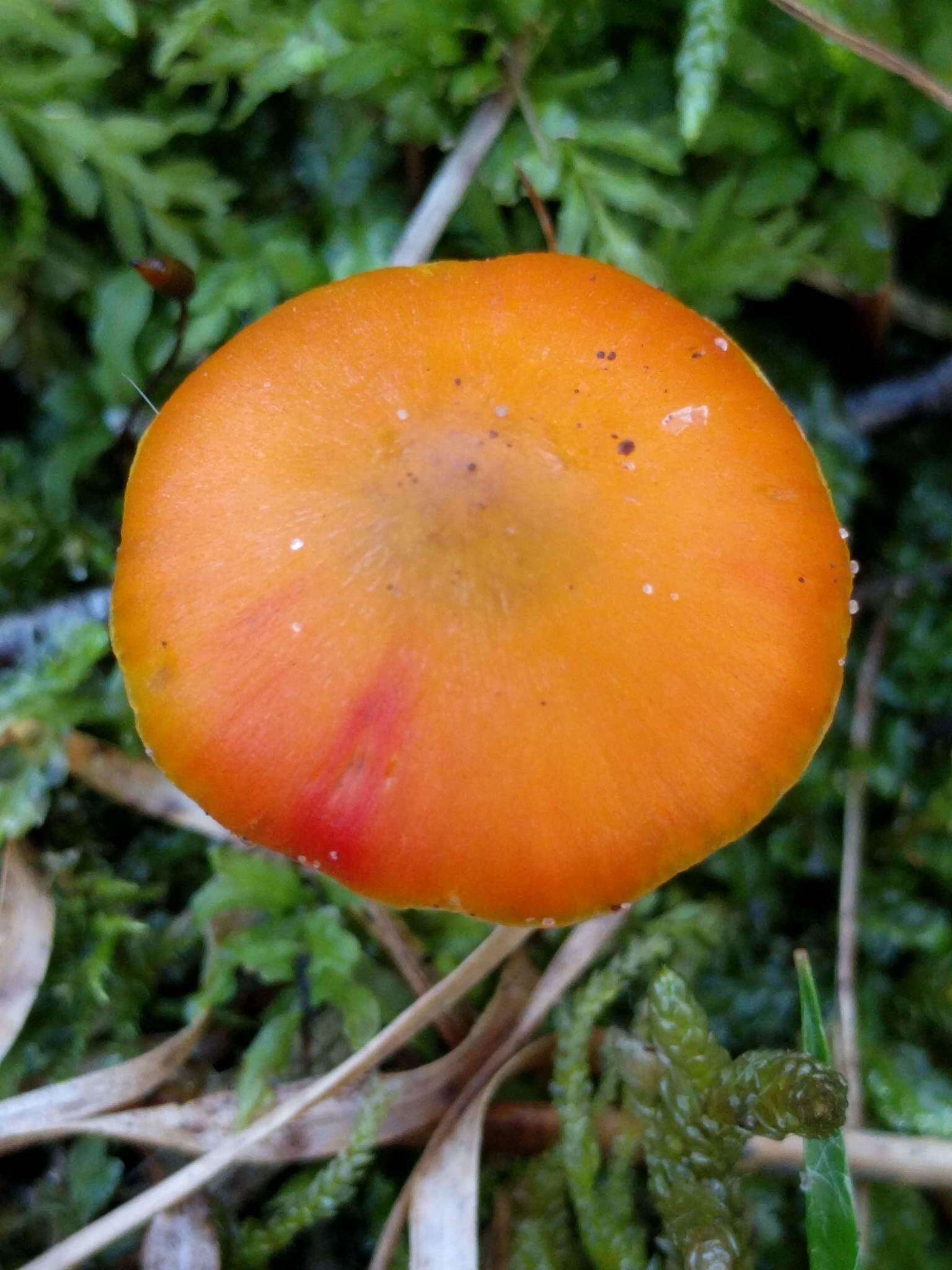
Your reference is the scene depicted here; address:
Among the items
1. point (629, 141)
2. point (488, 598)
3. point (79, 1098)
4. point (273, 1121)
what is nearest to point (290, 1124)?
point (273, 1121)

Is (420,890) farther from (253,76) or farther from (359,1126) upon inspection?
(253,76)

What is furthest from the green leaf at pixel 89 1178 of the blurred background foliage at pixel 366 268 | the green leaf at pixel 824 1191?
the green leaf at pixel 824 1191

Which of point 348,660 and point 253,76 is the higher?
point 253,76

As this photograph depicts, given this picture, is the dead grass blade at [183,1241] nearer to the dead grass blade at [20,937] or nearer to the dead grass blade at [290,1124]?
the dead grass blade at [290,1124]

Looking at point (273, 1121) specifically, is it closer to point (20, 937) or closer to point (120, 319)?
point (20, 937)

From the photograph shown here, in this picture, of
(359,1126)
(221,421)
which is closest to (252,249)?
(221,421)

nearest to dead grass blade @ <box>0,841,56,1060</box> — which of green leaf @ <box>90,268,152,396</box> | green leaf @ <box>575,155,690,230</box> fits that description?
green leaf @ <box>90,268,152,396</box>
